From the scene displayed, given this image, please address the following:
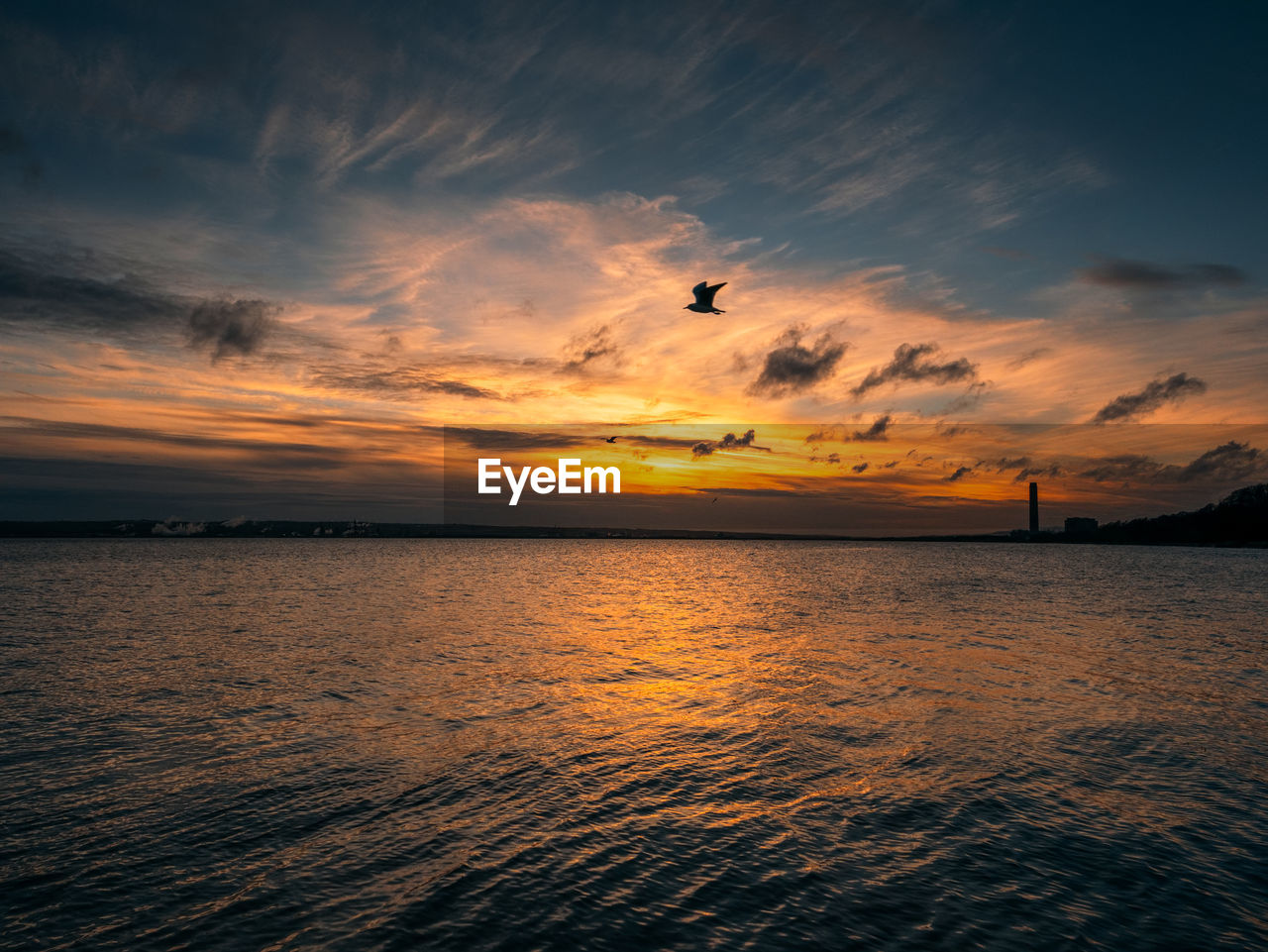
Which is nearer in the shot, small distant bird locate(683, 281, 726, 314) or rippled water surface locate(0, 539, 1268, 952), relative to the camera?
rippled water surface locate(0, 539, 1268, 952)

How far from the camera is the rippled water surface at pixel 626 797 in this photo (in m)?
11.2

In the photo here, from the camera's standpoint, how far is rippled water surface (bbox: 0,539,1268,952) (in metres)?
11.2

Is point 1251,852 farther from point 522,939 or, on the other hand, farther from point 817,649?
point 817,649

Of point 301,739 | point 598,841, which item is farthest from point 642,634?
point 598,841

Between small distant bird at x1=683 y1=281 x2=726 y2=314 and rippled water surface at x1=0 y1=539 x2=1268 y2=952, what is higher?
small distant bird at x1=683 y1=281 x2=726 y2=314

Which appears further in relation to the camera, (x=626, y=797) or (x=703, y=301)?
(x=703, y=301)

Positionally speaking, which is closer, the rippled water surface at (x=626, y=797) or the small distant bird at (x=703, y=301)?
the rippled water surface at (x=626, y=797)

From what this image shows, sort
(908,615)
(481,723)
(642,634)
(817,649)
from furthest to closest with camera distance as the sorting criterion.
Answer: (908,615), (642,634), (817,649), (481,723)

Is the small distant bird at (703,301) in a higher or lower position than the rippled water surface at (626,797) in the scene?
higher

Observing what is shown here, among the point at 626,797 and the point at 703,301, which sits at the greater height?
the point at 703,301

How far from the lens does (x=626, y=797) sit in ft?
53.5

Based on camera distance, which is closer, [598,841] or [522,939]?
[522,939]

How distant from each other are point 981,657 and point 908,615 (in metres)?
21.3

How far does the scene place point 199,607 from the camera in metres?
58.5
